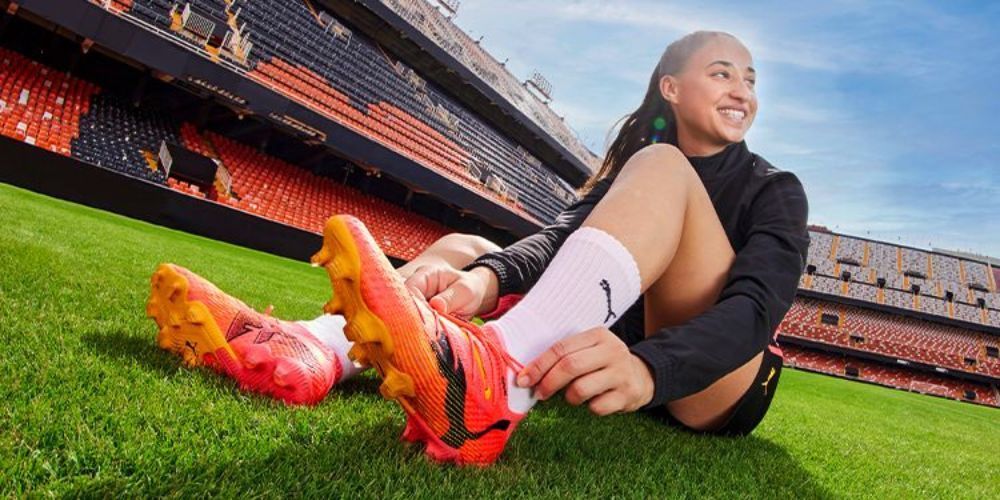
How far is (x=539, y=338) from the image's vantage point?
3.59ft

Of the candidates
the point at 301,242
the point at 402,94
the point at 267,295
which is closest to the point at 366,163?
the point at 301,242

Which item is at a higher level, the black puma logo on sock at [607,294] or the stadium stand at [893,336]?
the stadium stand at [893,336]

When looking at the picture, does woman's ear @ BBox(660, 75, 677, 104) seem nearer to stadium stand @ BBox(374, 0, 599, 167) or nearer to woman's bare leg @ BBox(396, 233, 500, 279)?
woman's bare leg @ BBox(396, 233, 500, 279)

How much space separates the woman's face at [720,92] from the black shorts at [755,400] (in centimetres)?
63

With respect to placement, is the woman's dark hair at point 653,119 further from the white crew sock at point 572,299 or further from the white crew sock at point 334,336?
the white crew sock at point 334,336

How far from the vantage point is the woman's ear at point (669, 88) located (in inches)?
72.7

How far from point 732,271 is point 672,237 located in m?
0.15

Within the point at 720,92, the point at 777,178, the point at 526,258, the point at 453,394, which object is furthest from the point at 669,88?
the point at 453,394

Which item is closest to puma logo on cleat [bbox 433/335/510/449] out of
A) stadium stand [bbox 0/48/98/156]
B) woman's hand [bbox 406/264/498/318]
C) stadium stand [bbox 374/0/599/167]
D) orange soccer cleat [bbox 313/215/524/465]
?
orange soccer cleat [bbox 313/215/524/465]

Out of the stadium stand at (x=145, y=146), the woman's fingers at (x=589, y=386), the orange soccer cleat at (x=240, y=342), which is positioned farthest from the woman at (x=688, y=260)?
the stadium stand at (x=145, y=146)

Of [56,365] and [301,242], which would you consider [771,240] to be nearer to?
[56,365]

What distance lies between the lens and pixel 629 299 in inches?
47.6

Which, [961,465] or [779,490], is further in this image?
[961,465]

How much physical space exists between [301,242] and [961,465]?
10954 mm
